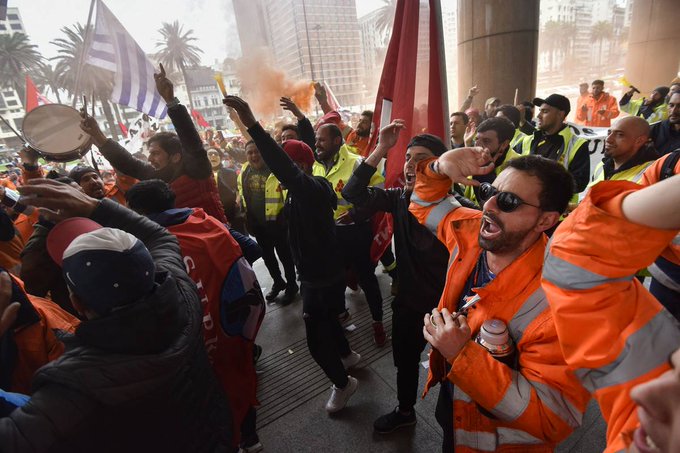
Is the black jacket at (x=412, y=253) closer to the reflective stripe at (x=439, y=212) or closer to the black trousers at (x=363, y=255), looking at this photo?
the reflective stripe at (x=439, y=212)

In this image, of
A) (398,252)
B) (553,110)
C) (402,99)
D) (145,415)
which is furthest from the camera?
(553,110)

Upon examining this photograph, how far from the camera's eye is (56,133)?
325 cm

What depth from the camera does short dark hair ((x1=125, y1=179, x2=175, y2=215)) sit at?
6.74 ft

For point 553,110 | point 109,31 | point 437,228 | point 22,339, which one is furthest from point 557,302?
point 109,31

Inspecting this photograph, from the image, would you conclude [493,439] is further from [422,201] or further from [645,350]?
[422,201]

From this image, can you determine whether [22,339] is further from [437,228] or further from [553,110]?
[553,110]

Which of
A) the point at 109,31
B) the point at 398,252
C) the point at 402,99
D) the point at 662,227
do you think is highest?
the point at 109,31

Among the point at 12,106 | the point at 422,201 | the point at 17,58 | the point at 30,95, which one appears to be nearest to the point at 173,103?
the point at 422,201

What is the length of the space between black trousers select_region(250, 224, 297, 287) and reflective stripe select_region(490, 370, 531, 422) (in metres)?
3.34

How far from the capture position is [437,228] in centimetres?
194

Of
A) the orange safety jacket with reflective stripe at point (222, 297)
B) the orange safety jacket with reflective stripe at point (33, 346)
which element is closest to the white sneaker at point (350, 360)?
the orange safety jacket with reflective stripe at point (222, 297)

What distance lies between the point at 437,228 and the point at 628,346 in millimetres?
1176

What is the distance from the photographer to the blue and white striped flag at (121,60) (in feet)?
14.2

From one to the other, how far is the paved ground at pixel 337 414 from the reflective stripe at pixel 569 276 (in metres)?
1.94
